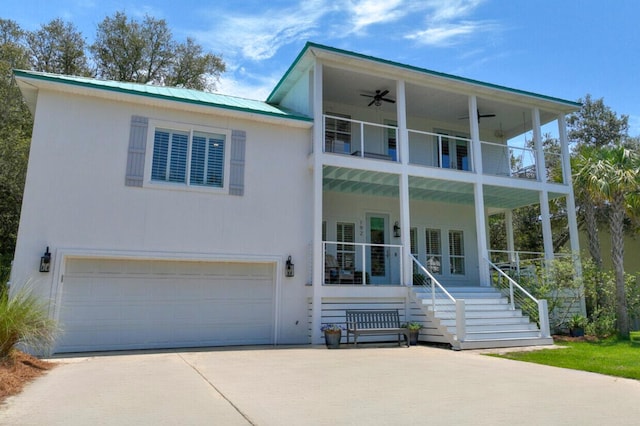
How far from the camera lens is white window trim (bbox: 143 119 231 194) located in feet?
34.6

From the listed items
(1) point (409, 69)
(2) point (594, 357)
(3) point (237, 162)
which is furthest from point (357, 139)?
(2) point (594, 357)

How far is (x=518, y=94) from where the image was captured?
14.1m

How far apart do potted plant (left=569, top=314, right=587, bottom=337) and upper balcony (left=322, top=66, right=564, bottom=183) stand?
4.63 m

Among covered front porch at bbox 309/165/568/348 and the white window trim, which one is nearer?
the white window trim

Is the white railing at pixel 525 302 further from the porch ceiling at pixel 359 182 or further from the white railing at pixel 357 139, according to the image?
the white railing at pixel 357 139

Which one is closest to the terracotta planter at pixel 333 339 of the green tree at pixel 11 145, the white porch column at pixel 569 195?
the white porch column at pixel 569 195

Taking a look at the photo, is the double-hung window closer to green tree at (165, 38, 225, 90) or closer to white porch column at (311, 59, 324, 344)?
white porch column at (311, 59, 324, 344)

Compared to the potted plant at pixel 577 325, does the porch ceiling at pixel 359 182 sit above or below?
above

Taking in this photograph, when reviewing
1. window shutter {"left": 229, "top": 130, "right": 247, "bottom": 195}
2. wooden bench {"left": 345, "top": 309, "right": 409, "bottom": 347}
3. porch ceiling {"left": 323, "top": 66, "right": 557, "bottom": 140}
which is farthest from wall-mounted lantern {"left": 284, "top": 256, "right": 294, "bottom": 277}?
porch ceiling {"left": 323, "top": 66, "right": 557, "bottom": 140}

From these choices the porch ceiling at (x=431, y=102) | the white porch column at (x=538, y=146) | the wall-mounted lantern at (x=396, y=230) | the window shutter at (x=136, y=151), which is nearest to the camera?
the window shutter at (x=136, y=151)

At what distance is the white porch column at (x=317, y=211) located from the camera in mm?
10883

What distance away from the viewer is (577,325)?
39.6ft

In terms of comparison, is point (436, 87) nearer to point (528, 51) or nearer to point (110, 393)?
point (528, 51)

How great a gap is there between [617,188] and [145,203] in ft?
44.1
